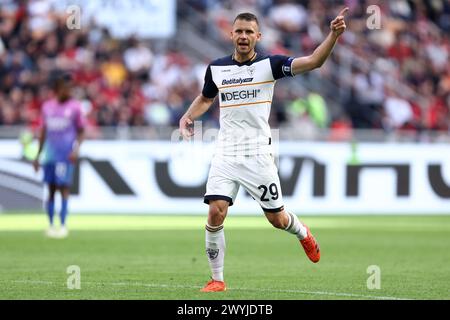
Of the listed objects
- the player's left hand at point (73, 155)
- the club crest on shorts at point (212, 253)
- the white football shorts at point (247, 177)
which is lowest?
the club crest on shorts at point (212, 253)

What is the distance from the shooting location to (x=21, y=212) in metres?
22.9

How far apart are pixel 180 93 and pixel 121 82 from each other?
56.7 inches

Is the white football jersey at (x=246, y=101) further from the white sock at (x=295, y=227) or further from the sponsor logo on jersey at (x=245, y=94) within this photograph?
the white sock at (x=295, y=227)

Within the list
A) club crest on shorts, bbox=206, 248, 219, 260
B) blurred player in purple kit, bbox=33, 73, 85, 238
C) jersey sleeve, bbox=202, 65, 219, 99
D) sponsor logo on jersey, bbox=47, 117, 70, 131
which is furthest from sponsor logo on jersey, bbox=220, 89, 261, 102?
sponsor logo on jersey, bbox=47, 117, 70, 131

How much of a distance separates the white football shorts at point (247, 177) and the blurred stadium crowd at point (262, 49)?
14590 mm

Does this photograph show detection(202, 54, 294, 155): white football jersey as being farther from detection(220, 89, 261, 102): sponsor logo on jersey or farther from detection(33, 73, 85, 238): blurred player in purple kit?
detection(33, 73, 85, 238): blurred player in purple kit

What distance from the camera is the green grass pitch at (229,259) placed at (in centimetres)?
1023

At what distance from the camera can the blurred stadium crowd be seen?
26250 mm

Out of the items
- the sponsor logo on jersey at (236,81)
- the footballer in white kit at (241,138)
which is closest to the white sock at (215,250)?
the footballer in white kit at (241,138)

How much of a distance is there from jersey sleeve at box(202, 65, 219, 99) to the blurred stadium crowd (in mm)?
14242

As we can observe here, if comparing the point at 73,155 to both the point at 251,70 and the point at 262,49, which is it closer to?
the point at 251,70

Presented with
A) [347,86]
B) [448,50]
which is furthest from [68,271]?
[448,50]
